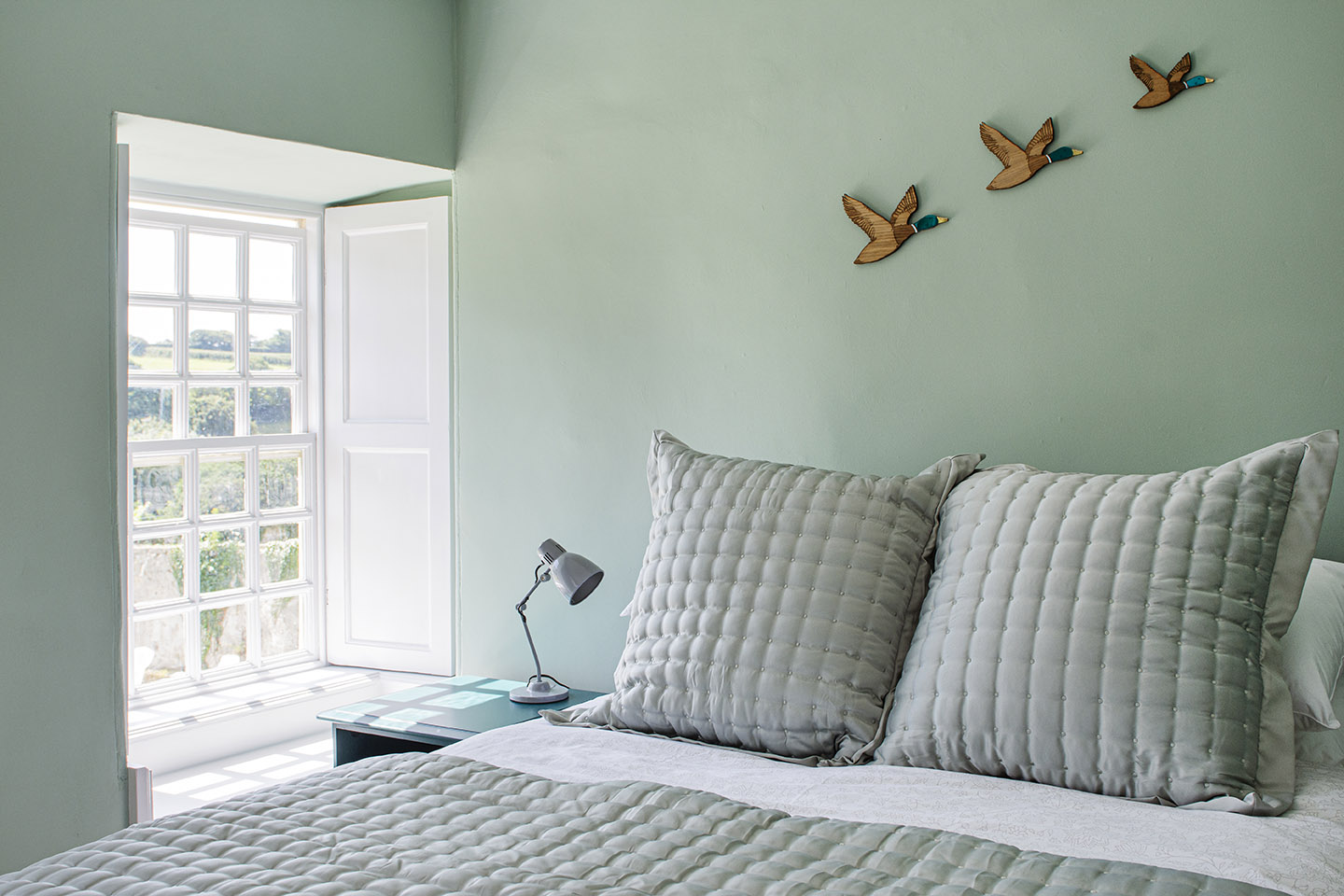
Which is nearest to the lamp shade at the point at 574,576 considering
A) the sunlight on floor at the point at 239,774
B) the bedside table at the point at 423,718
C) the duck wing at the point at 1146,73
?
the bedside table at the point at 423,718

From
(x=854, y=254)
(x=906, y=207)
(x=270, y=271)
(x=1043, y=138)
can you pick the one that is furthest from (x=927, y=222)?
(x=270, y=271)

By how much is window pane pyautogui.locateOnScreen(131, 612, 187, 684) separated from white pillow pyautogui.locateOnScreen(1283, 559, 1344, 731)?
10.0 feet

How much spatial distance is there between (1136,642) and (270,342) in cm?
295

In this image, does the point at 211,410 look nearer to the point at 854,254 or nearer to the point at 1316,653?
the point at 854,254

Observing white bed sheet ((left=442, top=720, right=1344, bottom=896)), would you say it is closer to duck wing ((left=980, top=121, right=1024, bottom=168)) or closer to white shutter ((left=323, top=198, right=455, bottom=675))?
duck wing ((left=980, top=121, right=1024, bottom=168))

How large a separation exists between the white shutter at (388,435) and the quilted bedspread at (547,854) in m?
1.85

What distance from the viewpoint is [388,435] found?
3479 millimetres

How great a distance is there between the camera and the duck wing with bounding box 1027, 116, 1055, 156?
2225mm

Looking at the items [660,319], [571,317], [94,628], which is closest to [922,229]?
[660,319]

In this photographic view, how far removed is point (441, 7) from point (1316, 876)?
Result: 3109 millimetres

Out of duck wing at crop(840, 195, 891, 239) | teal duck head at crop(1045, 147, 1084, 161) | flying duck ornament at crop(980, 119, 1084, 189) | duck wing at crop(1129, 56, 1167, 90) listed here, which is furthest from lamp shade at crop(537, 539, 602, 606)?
duck wing at crop(1129, 56, 1167, 90)

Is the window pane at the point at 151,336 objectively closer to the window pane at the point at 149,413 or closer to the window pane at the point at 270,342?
the window pane at the point at 149,413

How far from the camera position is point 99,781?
248cm

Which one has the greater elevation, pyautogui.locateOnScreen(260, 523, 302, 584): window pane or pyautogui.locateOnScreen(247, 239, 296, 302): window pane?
pyautogui.locateOnScreen(247, 239, 296, 302): window pane
